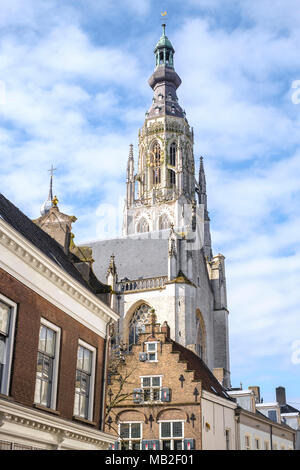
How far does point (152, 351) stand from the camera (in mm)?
24594

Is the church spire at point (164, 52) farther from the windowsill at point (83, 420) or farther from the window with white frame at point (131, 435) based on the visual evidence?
the windowsill at point (83, 420)

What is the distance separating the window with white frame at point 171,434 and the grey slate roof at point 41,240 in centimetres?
680

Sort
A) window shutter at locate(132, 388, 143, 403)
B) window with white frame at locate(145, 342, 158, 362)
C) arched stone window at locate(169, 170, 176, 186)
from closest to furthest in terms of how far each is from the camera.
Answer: window shutter at locate(132, 388, 143, 403)
window with white frame at locate(145, 342, 158, 362)
arched stone window at locate(169, 170, 176, 186)

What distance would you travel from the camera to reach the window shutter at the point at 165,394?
23203 millimetres

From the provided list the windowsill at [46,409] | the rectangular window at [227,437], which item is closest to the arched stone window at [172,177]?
the rectangular window at [227,437]

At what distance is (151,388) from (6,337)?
12663mm

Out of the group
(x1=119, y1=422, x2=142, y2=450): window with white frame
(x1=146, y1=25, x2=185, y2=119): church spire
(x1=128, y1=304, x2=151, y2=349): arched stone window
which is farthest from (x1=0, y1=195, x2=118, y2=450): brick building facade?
(x1=146, y1=25, x2=185, y2=119): church spire

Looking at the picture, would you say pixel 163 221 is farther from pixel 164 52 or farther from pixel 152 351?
pixel 152 351

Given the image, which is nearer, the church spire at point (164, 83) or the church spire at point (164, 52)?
the church spire at point (164, 83)

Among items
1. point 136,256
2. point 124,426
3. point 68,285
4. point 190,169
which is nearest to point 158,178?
point 190,169

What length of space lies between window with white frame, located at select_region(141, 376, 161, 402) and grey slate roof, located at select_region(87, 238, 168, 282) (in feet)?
60.6

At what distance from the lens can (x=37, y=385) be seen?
13125mm

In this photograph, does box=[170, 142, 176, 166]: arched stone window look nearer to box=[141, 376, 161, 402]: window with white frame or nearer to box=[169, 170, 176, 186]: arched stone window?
box=[169, 170, 176, 186]: arched stone window

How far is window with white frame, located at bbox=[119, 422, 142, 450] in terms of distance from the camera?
75.3ft
